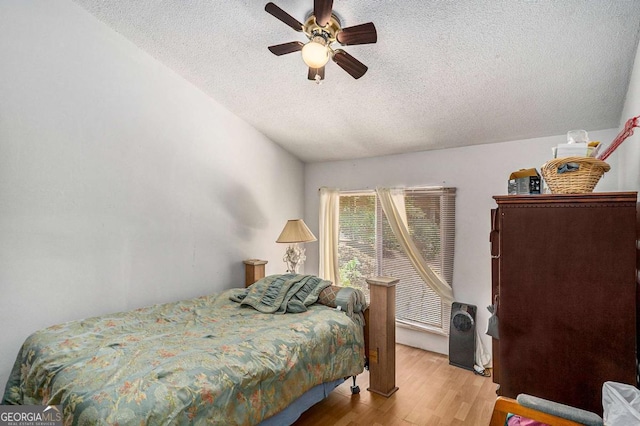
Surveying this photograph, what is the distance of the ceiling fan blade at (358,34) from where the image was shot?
1.73m

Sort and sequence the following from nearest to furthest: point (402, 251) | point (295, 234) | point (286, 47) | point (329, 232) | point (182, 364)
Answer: point (182, 364)
point (286, 47)
point (295, 234)
point (402, 251)
point (329, 232)

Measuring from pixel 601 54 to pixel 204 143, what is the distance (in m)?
3.19

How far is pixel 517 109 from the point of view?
8.38 feet

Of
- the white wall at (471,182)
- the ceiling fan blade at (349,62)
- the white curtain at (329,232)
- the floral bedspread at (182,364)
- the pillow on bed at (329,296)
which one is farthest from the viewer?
the white curtain at (329,232)

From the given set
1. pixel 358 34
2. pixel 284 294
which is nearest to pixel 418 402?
pixel 284 294

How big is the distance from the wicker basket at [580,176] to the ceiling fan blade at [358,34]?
1.13 metres

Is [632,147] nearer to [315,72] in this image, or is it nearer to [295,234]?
[315,72]

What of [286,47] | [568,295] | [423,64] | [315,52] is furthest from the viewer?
[423,64]

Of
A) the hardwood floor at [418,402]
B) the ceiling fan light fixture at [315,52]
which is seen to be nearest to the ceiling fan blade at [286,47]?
the ceiling fan light fixture at [315,52]

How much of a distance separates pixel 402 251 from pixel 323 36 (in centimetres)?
256

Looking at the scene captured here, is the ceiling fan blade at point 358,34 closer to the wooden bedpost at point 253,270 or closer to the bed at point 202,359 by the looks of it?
the bed at point 202,359

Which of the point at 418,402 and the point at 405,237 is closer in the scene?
the point at 418,402

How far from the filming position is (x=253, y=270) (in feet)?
11.7

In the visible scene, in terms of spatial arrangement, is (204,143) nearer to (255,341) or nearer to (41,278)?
(41,278)
